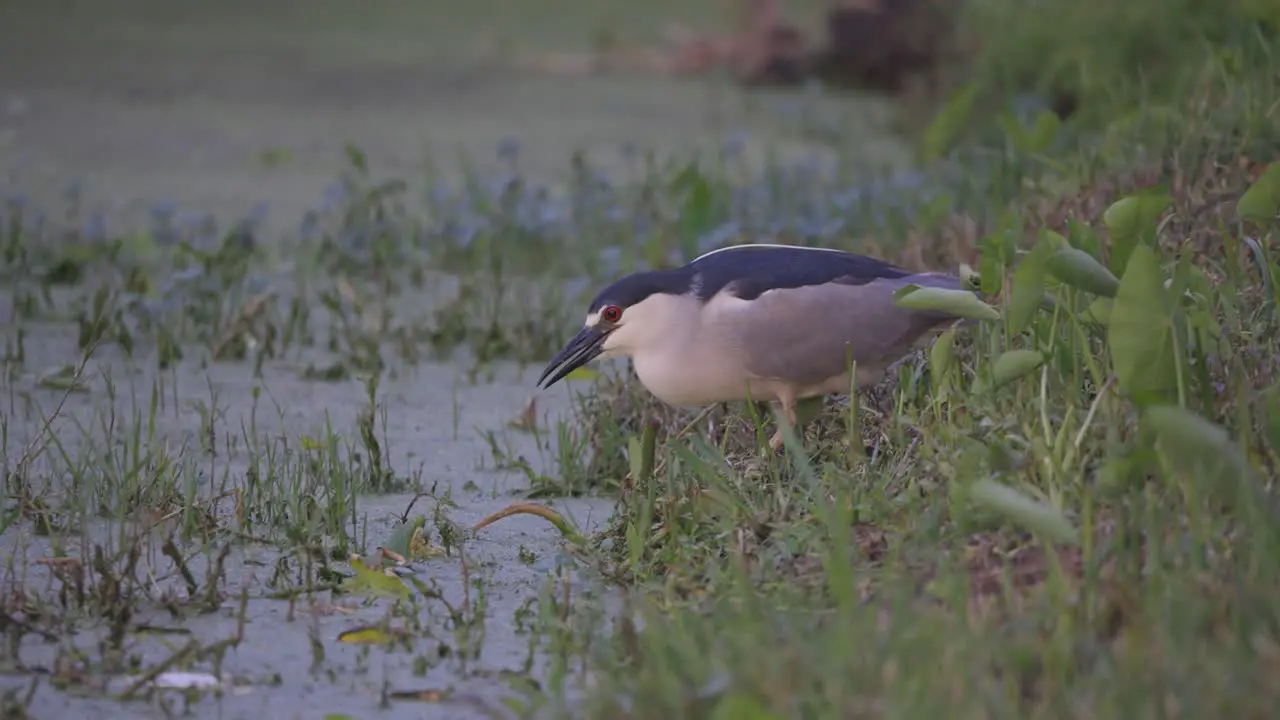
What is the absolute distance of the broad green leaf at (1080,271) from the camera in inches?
124

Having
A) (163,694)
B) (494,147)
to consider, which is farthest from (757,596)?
(494,147)

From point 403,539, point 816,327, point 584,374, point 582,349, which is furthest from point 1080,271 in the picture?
point 584,374

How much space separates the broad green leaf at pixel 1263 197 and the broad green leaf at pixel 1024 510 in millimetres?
888

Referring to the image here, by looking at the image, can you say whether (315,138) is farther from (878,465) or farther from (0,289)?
(878,465)

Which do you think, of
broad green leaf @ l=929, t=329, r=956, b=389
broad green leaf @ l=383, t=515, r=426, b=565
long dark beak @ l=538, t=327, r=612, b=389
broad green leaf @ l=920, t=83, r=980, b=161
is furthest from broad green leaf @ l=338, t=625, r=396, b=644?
broad green leaf @ l=920, t=83, r=980, b=161

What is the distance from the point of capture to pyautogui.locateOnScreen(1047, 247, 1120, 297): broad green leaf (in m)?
3.14

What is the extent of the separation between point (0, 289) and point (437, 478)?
2.19 m

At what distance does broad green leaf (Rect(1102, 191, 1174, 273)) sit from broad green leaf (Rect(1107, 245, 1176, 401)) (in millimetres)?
368

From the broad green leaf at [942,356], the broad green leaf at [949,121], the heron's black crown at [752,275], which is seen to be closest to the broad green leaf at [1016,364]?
the broad green leaf at [942,356]

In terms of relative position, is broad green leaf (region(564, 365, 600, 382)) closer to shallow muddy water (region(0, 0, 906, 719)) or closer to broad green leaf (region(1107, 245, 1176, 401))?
shallow muddy water (region(0, 0, 906, 719))

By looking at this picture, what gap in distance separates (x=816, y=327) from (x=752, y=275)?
17cm

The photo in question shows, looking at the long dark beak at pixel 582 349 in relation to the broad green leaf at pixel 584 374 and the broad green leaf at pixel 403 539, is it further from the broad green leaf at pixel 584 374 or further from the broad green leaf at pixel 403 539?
the broad green leaf at pixel 584 374

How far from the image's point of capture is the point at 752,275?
3.65 m

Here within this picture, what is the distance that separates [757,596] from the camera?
2.98 m
